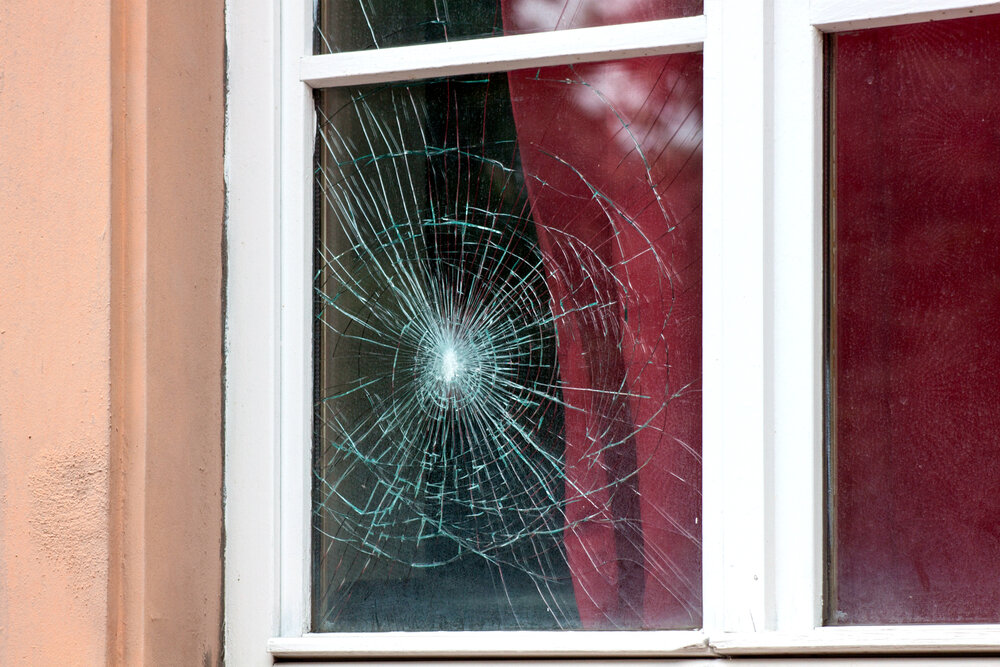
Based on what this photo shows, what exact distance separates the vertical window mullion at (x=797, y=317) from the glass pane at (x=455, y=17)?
0.20 metres

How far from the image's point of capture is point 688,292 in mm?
1565

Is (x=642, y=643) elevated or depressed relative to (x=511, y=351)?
depressed

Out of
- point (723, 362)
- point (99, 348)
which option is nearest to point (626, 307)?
point (723, 362)

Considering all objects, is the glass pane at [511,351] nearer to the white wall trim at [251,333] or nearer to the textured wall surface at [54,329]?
the white wall trim at [251,333]

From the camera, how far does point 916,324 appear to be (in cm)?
147

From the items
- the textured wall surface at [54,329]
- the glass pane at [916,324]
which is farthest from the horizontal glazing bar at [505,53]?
the textured wall surface at [54,329]

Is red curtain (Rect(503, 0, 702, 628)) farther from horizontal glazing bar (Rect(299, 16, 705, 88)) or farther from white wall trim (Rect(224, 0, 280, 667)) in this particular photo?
white wall trim (Rect(224, 0, 280, 667))

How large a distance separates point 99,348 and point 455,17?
0.77m

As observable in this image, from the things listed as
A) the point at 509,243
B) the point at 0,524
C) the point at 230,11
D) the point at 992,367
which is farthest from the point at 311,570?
the point at 992,367

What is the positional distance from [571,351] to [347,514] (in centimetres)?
45

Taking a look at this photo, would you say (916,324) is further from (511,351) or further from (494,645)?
(494,645)

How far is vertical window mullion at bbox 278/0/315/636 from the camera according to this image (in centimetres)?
162

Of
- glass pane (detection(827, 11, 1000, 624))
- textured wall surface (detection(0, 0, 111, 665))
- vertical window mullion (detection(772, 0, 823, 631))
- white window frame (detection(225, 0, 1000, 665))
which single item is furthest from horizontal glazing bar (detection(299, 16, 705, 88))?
textured wall surface (detection(0, 0, 111, 665))

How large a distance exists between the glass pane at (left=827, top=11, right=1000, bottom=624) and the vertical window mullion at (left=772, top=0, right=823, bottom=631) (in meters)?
0.04
